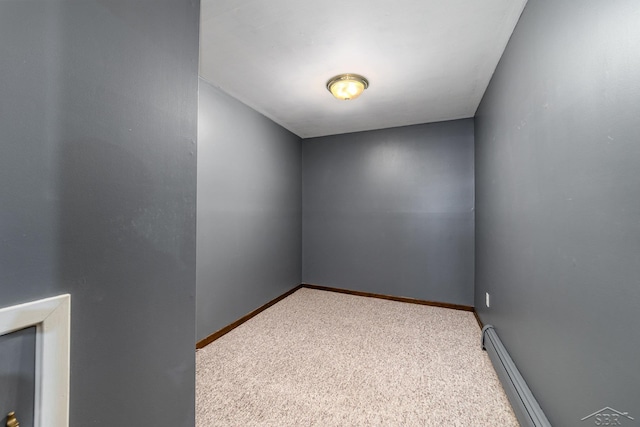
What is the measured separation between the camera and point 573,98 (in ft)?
3.33

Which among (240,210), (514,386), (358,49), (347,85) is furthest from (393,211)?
(514,386)

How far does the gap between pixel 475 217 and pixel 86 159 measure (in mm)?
3442

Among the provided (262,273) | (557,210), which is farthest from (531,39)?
(262,273)

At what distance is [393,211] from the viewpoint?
3.48 meters

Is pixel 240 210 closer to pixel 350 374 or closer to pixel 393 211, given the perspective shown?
pixel 350 374

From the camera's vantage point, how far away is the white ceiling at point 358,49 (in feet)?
4.85

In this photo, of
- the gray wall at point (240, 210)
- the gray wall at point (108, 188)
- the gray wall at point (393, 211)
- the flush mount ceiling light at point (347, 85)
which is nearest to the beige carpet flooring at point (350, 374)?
the gray wall at point (240, 210)

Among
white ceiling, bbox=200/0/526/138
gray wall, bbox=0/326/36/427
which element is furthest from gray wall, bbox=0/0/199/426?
white ceiling, bbox=200/0/526/138

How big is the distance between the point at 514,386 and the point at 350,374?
39.8 inches

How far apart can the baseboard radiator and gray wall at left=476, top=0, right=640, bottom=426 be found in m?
0.05

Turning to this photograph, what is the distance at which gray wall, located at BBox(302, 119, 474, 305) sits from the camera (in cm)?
314

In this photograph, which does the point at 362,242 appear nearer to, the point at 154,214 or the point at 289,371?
the point at 289,371

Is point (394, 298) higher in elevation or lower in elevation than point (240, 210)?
lower

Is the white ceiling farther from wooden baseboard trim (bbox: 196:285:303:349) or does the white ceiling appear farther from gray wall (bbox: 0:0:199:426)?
wooden baseboard trim (bbox: 196:285:303:349)
